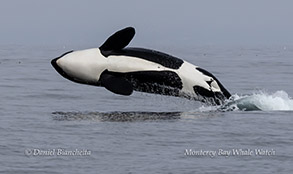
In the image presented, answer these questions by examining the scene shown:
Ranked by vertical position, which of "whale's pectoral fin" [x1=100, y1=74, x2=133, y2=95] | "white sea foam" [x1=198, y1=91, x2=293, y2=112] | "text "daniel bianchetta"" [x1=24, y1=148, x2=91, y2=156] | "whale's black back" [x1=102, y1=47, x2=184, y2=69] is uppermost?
"whale's black back" [x1=102, y1=47, x2=184, y2=69]

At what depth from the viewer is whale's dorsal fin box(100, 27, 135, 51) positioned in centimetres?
2117

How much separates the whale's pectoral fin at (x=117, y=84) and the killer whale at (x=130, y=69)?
0.09ft

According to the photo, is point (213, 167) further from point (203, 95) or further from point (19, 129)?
point (203, 95)

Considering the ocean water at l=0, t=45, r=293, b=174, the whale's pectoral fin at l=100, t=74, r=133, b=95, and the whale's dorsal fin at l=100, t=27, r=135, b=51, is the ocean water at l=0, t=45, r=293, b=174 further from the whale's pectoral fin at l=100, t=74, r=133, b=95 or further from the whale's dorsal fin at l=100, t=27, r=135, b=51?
the whale's dorsal fin at l=100, t=27, r=135, b=51

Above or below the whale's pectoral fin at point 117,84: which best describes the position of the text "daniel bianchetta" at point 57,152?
below

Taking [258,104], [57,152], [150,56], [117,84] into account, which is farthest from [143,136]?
[258,104]

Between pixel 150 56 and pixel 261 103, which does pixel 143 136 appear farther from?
pixel 261 103

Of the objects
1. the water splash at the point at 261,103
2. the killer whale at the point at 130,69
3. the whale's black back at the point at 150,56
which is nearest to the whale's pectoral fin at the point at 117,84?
the killer whale at the point at 130,69

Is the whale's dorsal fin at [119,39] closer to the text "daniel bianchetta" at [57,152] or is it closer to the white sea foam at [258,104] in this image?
the white sea foam at [258,104]

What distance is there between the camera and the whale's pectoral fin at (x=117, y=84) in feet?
69.6

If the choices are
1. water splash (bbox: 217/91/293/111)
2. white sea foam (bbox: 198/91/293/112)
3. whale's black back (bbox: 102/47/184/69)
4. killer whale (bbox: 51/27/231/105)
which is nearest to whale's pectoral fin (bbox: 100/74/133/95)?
killer whale (bbox: 51/27/231/105)

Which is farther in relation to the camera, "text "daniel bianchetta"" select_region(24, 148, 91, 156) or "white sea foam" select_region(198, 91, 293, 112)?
"white sea foam" select_region(198, 91, 293, 112)

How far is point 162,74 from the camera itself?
22266 mm

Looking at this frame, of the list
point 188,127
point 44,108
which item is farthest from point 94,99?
point 188,127
